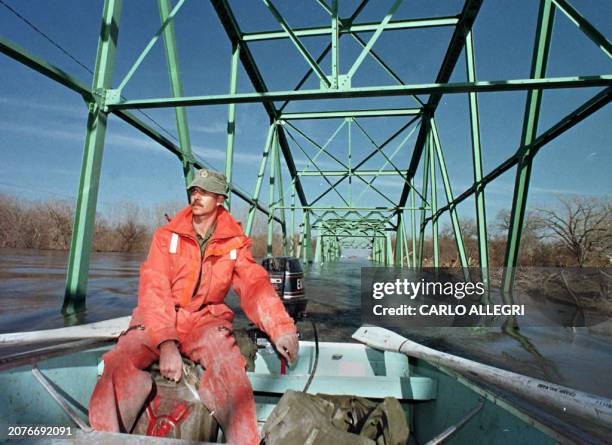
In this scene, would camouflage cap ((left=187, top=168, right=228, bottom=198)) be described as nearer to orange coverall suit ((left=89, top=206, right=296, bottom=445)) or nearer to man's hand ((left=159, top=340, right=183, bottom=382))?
orange coverall suit ((left=89, top=206, right=296, bottom=445))

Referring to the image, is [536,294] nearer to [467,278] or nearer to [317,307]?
[467,278]

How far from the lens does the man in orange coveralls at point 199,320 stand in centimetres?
159

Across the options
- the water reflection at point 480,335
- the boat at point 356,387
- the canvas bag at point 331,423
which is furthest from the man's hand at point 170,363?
the water reflection at point 480,335

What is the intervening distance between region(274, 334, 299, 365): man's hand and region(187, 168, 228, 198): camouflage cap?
1.01m

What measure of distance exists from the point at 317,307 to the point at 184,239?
6.73 metres

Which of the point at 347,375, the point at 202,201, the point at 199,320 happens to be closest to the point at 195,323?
the point at 199,320

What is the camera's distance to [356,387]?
7.23 ft

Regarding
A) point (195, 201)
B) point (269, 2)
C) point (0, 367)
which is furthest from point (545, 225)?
point (0, 367)

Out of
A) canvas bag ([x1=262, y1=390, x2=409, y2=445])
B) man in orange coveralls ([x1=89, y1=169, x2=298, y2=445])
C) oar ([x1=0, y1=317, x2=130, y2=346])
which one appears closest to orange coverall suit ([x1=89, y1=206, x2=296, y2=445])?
man in orange coveralls ([x1=89, y1=169, x2=298, y2=445])

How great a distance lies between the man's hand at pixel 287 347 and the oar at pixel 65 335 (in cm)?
140

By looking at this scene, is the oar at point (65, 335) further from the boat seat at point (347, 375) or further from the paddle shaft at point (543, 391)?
the paddle shaft at point (543, 391)

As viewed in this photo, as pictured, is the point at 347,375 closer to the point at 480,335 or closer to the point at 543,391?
the point at 543,391

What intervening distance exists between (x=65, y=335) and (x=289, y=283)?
2.92m

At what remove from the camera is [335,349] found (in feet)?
9.30
